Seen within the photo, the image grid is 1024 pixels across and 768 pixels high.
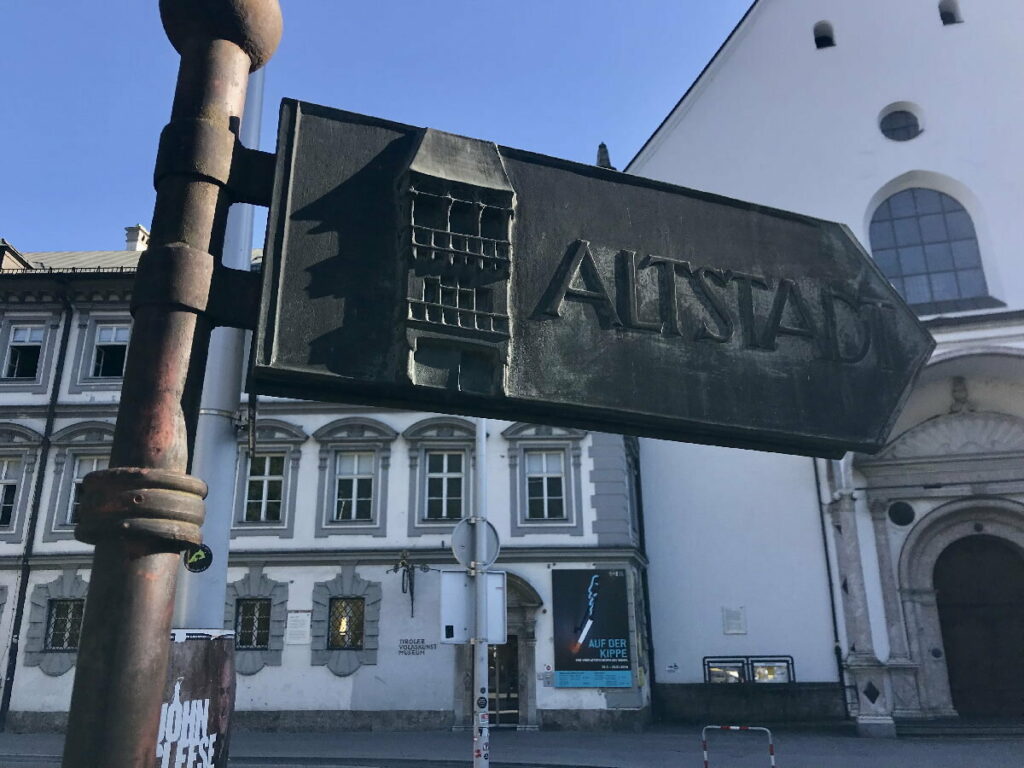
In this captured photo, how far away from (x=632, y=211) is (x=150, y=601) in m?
1.42

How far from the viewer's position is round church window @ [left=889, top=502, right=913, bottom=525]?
63.1 feet

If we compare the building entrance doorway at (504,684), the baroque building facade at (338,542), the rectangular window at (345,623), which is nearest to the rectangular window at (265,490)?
the baroque building facade at (338,542)

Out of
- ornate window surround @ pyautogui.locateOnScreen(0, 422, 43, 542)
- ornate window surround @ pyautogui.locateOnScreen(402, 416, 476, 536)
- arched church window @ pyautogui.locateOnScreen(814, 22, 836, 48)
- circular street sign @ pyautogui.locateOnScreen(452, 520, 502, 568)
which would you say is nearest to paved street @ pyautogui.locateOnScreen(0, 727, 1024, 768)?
ornate window surround @ pyautogui.locateOnScreen(0, 422, 43, 542)

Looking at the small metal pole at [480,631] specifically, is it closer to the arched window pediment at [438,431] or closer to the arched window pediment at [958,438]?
the arched window pediment at [438,431]

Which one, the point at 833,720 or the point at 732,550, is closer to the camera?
the point at 833,720

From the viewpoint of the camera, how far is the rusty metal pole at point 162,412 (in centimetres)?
149

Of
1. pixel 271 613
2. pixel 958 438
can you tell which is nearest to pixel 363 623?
pixel 271 613

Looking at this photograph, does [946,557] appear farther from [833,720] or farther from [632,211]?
[632,211]

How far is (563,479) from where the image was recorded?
67.8 ft

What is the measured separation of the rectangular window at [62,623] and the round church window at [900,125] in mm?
21909

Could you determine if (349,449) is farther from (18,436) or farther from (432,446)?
(18,436)

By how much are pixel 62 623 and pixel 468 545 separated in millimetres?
14380

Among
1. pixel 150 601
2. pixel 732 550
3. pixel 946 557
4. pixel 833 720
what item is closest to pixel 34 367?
pixel 732 550

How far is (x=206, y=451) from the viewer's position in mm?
3941
